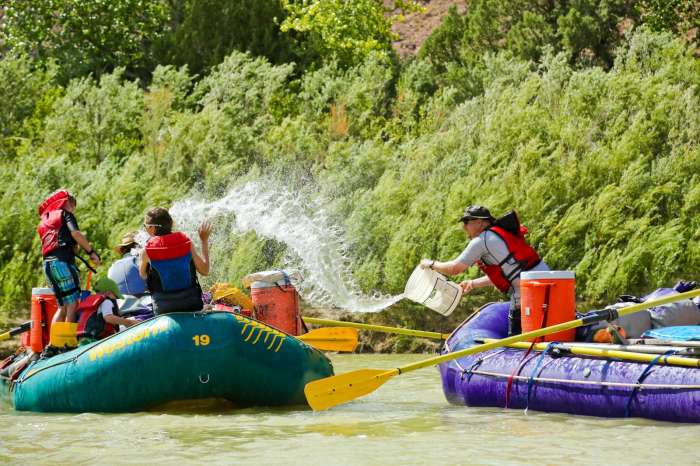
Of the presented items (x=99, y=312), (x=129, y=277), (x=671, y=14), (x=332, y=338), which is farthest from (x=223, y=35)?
(x=99, y=312)

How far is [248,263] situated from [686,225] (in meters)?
5.18

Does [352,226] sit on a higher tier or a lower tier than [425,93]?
lower

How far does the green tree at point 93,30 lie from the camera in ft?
85.4

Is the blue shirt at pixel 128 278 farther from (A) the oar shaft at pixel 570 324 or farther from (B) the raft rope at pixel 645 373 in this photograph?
(B) the raft rope at pixel 645 373

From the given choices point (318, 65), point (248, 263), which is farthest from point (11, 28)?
point (248, 263)

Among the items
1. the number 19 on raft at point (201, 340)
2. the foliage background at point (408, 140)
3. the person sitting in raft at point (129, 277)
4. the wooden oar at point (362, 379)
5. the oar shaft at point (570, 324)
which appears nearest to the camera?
the oar shaft at point (570, 324)

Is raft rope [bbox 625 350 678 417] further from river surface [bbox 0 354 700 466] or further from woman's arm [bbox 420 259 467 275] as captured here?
woman's arm [bbox 420 259 467 275]

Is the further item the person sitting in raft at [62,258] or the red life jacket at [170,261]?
the person sitting in raft at [62,258]

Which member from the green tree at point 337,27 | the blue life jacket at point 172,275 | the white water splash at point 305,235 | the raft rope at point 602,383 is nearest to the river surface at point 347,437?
the raft rope at point 602,383

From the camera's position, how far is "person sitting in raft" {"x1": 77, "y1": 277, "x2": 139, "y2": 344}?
920 cm

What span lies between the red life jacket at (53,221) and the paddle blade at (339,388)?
7.81ft

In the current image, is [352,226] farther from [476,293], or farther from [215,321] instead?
[215,321]

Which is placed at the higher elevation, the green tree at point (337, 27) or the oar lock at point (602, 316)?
the green tree at point (337, 27)

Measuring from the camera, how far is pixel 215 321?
8469 millimetres
